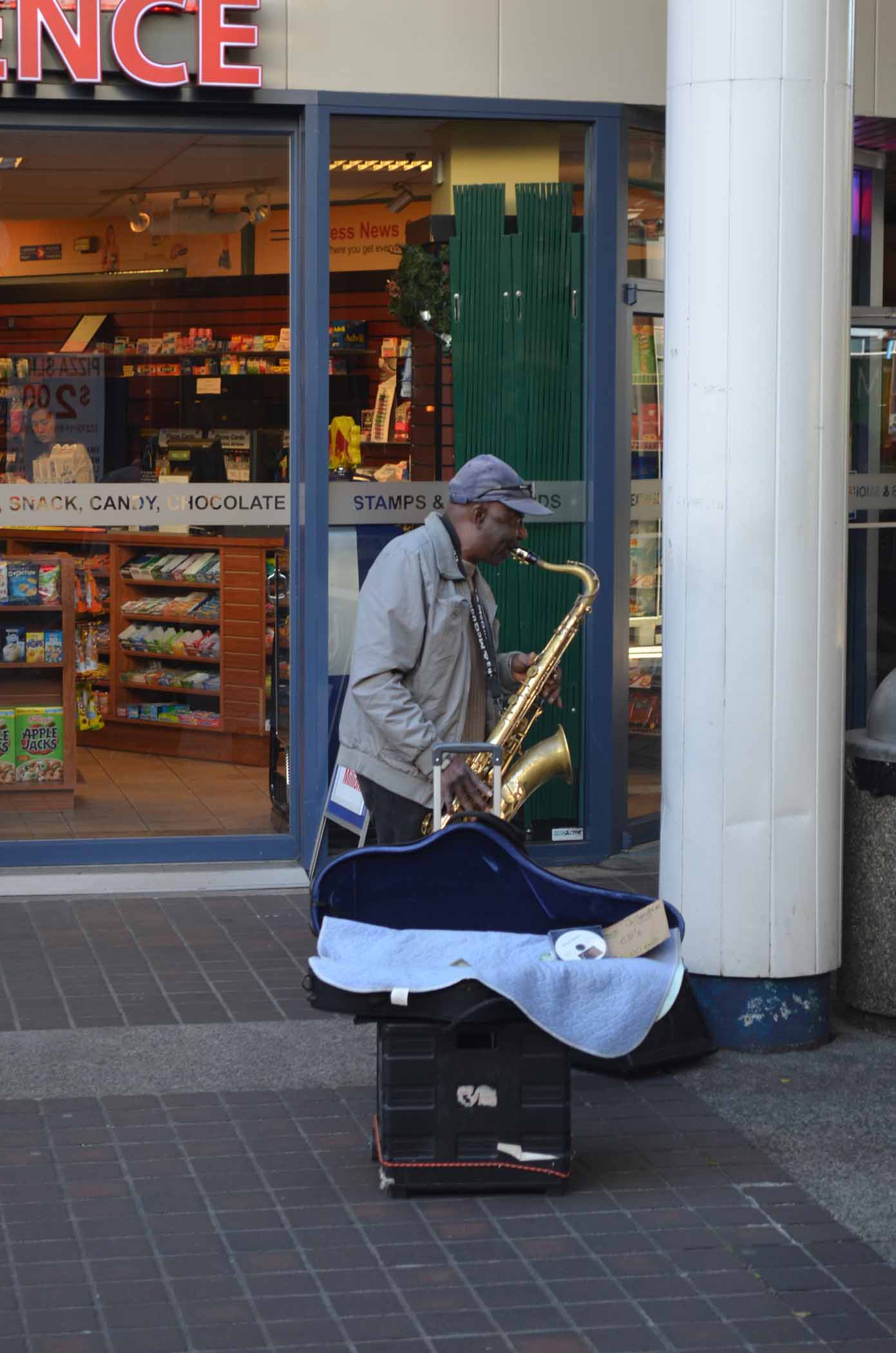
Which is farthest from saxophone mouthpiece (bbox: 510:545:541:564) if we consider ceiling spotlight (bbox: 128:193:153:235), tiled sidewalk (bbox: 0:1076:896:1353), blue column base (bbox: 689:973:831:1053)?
ceiling spotlight (bbox: 128:193:153:235)

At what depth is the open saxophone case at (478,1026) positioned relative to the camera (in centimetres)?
448

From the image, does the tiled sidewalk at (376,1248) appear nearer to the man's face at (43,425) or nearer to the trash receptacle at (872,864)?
the trash receptacle at (872,864)

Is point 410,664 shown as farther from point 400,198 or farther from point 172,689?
point 172,689

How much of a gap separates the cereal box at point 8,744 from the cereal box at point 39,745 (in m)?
0.01

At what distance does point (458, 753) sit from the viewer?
532 centimetres

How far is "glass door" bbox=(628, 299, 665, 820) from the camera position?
332 inches

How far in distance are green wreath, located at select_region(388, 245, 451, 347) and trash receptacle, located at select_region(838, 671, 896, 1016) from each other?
3.01 metres

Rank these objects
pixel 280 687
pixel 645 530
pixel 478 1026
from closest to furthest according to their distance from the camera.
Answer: pixel 478 1026 → pixel 280 687 → pixel 645 530

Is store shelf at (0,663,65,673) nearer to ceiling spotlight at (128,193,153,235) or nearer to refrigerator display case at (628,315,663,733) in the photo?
ceiling spotlight at (128,193,153,235)

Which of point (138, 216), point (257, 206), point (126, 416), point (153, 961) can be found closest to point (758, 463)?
point (153, 961)

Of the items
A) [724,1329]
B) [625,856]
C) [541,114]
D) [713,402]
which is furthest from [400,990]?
[541,114]

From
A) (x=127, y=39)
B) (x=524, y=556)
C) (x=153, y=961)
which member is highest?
(x=127, y=39)

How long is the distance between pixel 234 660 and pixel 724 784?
352cm

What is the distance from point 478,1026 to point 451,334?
4.34 meters
